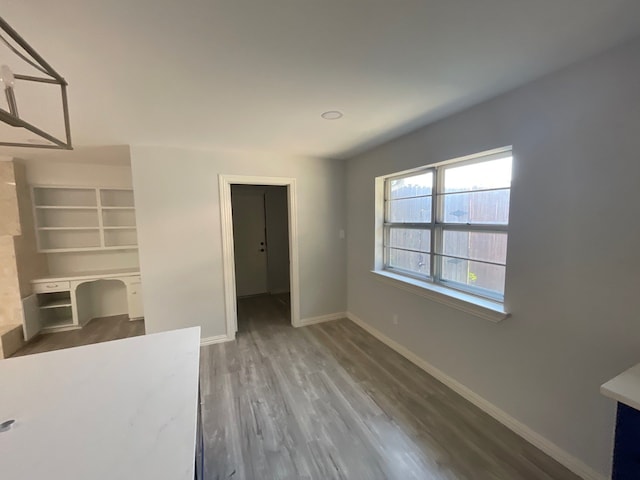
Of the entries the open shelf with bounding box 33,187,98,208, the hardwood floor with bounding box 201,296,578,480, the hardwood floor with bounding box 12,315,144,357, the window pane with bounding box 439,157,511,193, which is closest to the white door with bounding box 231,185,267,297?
the hardwood floor with bounding box 12,315,144,357

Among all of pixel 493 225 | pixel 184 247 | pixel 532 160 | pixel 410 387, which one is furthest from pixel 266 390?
pixel 532 160

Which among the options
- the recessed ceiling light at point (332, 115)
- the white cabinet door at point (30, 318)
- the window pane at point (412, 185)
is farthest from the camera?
the white cabinet door at point (30, 318)

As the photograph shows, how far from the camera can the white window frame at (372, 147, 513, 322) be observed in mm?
2047

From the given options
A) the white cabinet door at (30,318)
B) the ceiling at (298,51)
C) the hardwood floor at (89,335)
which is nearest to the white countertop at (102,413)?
the ceiling at (298,51)

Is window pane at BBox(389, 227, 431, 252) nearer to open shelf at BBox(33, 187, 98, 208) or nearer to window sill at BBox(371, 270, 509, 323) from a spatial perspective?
window sill at BBox(371, 270, 509, 323)

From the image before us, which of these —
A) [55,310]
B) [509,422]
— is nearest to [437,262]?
[509,422]

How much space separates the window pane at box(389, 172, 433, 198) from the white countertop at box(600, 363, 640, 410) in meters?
1.86

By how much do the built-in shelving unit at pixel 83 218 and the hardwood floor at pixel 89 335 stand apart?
3.61 ft

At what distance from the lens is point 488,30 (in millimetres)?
1201

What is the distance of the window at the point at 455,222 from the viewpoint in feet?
6.77

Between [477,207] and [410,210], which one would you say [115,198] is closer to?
[410,210]

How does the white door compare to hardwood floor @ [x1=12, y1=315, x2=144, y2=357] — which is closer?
hardwood floor @ [x1=12, y1=315, x2=144, y2=357]

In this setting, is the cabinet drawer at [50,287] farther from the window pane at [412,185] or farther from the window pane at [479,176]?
the window pane at [479,176]

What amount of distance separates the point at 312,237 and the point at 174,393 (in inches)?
110
